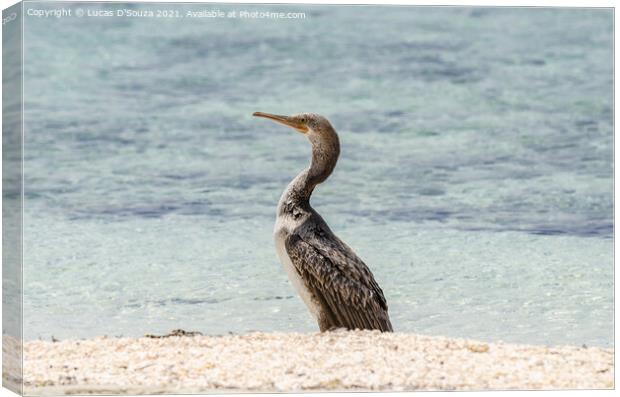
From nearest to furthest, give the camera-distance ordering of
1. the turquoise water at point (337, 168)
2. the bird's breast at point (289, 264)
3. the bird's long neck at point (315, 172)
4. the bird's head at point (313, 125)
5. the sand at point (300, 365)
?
the sand at point (300, 365) → the bird's breast at point (289, 264) → the bird's long neck at point (315, 172) → the bird's head at point (313, 125) → the turquoise water at point (337, 168)

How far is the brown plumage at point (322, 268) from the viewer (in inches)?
317

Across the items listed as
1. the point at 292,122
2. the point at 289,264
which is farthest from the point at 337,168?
the point at 289,264

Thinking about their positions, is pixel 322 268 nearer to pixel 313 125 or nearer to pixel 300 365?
pixel 300 365

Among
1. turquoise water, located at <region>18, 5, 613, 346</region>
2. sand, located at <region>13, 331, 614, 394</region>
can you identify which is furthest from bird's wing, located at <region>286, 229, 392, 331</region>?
turquoise water, located at <region>18, 5, 613, 346</region>

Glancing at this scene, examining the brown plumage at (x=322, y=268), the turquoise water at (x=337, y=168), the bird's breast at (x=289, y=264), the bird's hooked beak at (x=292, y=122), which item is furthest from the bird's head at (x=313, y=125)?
the turquoise water at (x=337, y=168)

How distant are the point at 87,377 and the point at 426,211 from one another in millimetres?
5724

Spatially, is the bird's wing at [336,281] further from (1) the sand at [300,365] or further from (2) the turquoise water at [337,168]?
(2) the turquoise water at [337,168]

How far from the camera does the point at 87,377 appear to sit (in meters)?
7.33

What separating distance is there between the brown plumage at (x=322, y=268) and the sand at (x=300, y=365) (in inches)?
6.2

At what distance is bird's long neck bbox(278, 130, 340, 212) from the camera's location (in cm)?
827

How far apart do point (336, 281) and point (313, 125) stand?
3.80ft

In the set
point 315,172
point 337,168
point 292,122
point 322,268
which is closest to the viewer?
point 322,268

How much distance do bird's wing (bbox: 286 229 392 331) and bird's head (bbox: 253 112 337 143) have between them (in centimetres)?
73

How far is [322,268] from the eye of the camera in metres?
8.03
